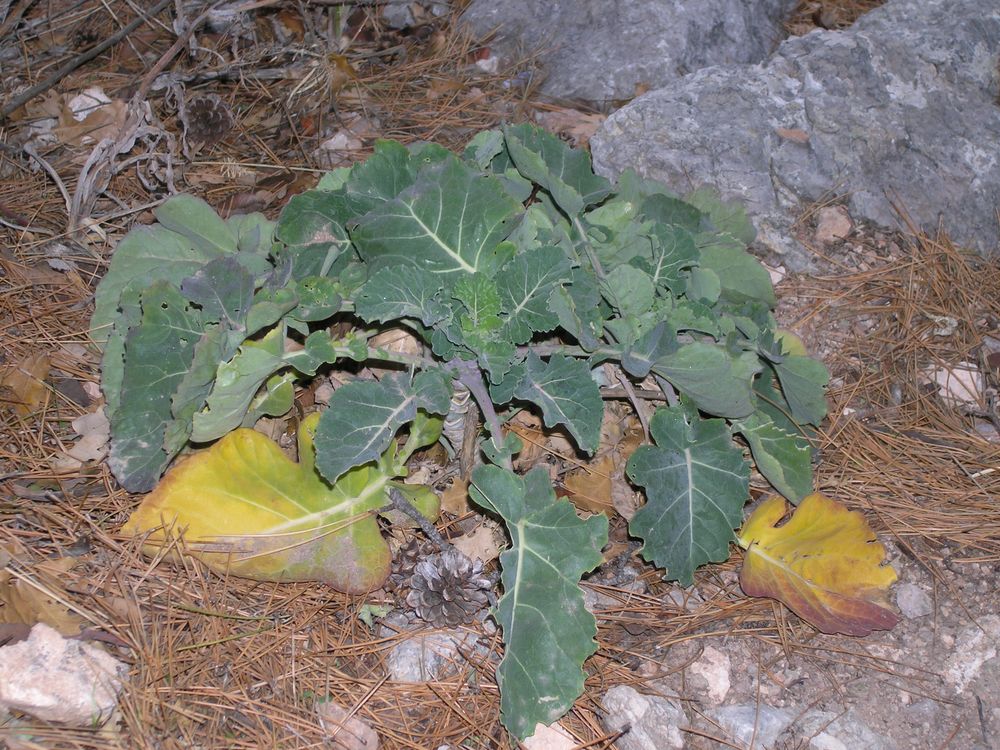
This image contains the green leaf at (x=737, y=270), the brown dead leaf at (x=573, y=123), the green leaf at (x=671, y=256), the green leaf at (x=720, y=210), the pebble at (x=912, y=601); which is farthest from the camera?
the brown dead leaf at (x=573, y=123)

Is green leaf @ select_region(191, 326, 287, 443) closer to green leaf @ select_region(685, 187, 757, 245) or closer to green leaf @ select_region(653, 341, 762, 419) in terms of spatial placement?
green leaf @ select_region(653, 341, 762, 419)

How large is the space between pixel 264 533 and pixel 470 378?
610 millimetres

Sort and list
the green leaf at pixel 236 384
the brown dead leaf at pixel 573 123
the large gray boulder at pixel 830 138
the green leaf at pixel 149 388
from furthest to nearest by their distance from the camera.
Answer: the brown dead leaf at pixel 573 123 → the large gray boulder at pixel 830 138 → the green leaf at pixel 149 388 → the green leaf at pixel 236 384

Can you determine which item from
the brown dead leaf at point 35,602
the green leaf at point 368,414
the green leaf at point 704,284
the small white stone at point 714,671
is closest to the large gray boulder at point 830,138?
the green leaf at point 704,284

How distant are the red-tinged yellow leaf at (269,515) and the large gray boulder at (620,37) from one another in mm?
2070

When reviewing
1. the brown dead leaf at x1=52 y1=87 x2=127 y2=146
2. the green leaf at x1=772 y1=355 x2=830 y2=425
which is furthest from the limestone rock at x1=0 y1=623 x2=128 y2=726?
the brown dead leaf at x1=52 y1=87 x2=127 y2=146

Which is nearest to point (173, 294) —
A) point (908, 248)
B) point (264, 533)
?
point (264, 533)

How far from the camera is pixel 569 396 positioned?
1.85 meters

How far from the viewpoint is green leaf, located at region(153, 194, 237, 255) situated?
86.1 inches

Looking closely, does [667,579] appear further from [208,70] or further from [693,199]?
[208,70]

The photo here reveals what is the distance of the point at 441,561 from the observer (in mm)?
1910

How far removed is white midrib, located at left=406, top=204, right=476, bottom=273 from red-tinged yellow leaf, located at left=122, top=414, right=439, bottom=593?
527 millimetres

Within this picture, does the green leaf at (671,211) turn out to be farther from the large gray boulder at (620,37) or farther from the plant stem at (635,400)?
the large gray boulder at (620,37)

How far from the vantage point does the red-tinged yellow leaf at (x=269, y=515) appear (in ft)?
6.23
